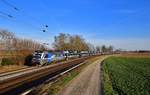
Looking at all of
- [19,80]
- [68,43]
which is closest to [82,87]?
[19,80]

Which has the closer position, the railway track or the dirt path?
the dirt path

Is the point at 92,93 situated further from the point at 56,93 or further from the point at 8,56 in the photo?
the point at 8,56

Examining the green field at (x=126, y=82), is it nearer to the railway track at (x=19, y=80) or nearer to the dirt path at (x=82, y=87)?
the dirt path at (x=82, y=87)

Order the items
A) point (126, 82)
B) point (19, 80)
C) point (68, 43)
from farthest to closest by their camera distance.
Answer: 1. point (68, 43)
2. point (19, 80)
3. point (126, 82)

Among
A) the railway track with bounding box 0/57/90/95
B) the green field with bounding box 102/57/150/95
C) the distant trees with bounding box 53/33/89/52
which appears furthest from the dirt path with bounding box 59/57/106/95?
the distant trees with bounding box 53/33/89/52

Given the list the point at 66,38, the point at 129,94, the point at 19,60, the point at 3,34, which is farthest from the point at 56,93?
the point at 66,38

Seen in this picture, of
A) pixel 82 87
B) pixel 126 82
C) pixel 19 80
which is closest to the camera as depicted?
pixel 82 87

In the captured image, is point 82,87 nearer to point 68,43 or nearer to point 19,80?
point 19,80

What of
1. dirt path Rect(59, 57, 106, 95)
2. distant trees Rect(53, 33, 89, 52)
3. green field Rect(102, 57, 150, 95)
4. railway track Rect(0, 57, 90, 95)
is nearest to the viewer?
green field Rect(102, 57, 150, 95)

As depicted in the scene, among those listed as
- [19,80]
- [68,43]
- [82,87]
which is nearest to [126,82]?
[82,87]

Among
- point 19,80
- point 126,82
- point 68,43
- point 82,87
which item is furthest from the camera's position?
point 68,43

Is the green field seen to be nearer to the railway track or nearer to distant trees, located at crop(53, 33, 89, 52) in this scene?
the railway track

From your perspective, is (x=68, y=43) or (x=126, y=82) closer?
(x=126, y=82)

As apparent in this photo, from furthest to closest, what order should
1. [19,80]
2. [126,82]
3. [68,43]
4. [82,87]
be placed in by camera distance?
[68,43] → [19,80] → [126,82] → [82,87]
